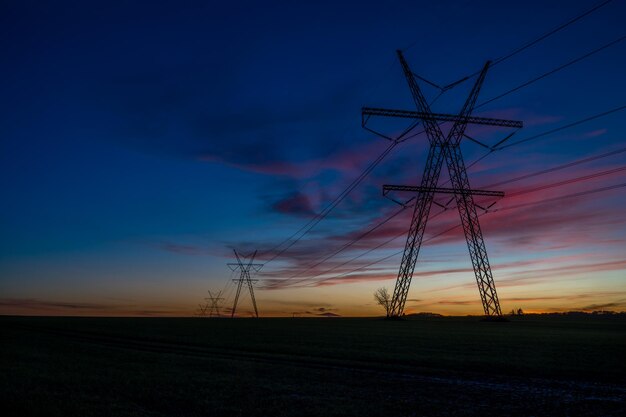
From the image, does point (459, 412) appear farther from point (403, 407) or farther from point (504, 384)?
point (504, 384)

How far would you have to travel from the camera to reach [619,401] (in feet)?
49.7

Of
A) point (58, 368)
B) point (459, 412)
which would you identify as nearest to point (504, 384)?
point (459, 412)

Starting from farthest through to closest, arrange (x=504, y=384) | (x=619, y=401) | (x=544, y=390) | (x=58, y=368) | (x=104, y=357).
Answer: (x=104, y=357) < (x=58, y=368) < (x=504, y=384) < (x=544, y=390) < (x=619, y=401)

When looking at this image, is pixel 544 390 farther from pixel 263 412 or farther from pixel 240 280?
pixel 240 280

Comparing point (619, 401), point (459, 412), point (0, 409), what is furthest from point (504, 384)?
point (0, 409)

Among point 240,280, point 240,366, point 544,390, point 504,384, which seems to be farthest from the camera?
point 240,280

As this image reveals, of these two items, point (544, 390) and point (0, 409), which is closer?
point (0, 409)

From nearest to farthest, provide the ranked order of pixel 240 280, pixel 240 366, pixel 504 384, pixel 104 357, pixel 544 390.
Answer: pixel 544 390 < pixel 504 384 < pixel 240 366 < pixel 104 357 < pixel 240 280

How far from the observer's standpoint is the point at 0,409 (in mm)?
12891

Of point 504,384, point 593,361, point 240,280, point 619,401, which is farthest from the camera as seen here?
point 240,280

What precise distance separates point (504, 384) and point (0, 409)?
55.0 feet

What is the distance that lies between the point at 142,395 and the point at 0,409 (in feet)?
12.7

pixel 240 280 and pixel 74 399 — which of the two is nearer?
pixel 74 399

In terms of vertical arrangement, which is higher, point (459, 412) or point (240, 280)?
point (240, 280)
